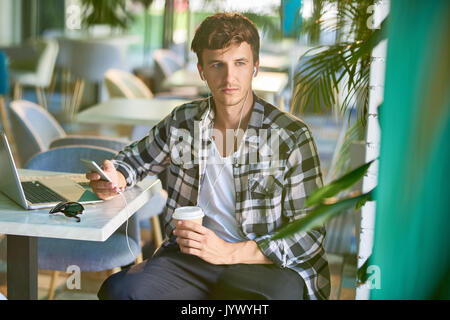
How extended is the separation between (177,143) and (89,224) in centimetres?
48

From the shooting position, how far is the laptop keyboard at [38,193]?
6.08 feet

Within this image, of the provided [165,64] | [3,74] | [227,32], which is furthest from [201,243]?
[3,74]

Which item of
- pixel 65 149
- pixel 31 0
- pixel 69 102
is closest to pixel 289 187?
A: pixel 65 149

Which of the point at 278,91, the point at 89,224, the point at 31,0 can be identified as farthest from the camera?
the point at 31,0

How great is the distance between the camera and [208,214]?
195 centimetres

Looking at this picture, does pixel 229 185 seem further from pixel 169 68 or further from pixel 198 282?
pixel 169 68

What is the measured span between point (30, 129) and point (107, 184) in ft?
3.42

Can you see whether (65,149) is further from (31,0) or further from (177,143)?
(31,0)

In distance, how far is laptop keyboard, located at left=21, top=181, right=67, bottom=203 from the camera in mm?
1854

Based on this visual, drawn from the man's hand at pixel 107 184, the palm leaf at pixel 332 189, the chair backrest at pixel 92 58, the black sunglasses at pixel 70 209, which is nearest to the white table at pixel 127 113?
the man's hand at pixel 107 184

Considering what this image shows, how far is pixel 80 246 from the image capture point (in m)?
2.26

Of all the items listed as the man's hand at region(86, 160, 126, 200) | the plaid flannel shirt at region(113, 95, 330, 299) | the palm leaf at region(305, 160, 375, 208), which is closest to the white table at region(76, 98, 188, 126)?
the plaid flannel shirt at region(113, 95, 330, 299)

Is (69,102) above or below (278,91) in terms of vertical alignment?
below
